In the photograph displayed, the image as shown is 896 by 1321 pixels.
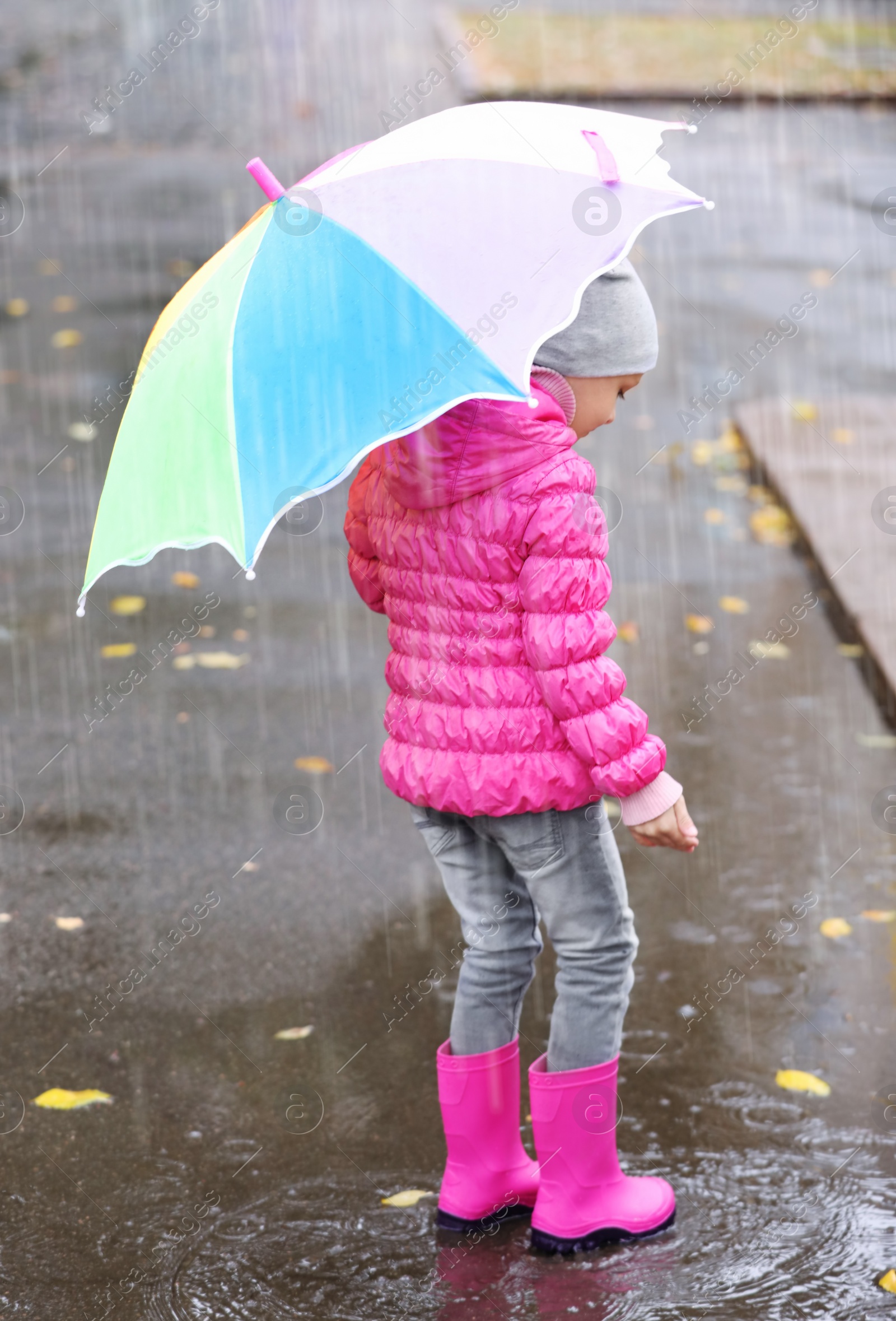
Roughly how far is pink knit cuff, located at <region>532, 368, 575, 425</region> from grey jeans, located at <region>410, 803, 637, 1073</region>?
2.47ft

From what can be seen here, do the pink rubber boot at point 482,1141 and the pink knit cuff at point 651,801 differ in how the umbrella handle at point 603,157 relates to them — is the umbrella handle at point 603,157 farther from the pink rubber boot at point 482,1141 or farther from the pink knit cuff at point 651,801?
the pink rubber boot at point 482,1141

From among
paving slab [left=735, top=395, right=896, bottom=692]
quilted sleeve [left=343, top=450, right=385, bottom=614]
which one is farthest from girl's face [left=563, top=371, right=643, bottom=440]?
paving slab [left=735, top=395, right=896, bottom=692]

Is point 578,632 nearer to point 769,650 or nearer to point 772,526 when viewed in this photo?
point 769,650

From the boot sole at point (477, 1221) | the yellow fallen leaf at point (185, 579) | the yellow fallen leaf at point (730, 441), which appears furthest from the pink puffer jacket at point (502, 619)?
the yellow fallen leaf at point (730, 441)

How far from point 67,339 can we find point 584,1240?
7.41 m

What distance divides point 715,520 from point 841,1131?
13.3 ft

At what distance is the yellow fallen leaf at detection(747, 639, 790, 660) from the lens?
5781mm

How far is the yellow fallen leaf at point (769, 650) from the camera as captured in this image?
19.0 feet

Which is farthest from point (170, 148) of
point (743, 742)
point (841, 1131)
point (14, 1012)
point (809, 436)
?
point (841, 1131)

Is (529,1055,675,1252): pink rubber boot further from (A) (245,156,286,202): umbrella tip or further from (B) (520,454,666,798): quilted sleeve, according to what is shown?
(A) (245,156,286,202): umbrella tip

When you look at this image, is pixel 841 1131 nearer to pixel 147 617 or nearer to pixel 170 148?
pixel 147 617

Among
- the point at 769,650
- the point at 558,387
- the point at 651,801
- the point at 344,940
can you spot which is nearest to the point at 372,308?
the point at 558,387

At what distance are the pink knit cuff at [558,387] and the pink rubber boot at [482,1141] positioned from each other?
1293 millimetres

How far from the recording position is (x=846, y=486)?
7023 mm
